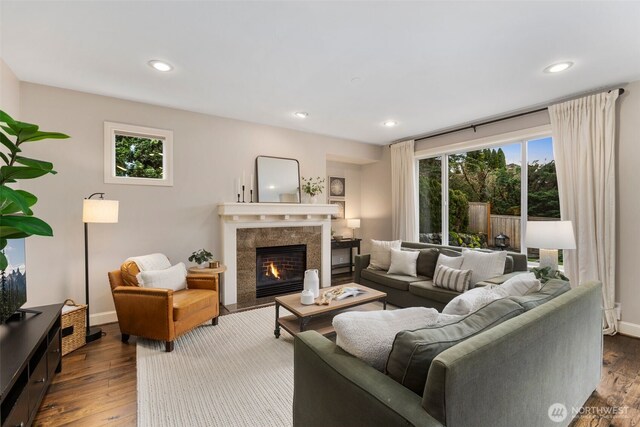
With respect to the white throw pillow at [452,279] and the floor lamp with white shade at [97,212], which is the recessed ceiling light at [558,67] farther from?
the floor lamp with white shade at [97,212]

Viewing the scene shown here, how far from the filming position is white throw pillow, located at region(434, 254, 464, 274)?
3.49 meters

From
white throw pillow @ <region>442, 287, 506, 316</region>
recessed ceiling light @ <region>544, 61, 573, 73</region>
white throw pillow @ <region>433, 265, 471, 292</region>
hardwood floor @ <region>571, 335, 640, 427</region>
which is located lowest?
hardwood floor @ <region>571, 335, 640, 427</region>

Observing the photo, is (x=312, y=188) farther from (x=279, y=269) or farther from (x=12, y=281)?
(x=12, y=281)

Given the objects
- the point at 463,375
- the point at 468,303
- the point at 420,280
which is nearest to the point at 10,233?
the point at 463,375

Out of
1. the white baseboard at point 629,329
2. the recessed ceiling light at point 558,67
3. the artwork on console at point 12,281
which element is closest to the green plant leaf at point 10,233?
the artwork on console at point 12,281

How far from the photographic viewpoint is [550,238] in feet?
8.73

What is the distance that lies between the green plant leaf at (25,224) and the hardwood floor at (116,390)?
137 centimetres

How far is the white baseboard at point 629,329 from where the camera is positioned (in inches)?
116

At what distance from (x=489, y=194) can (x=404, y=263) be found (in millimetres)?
1707

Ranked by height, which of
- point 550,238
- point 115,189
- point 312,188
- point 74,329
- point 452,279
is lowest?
point 74,329

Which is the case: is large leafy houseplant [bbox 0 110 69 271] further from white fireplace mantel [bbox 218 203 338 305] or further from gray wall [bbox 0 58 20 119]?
white fireplace mantel [bbox 218 203 338 305]

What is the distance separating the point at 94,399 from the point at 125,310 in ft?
2.80

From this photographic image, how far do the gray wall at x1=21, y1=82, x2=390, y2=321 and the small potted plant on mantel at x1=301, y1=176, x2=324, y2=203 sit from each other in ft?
2.76

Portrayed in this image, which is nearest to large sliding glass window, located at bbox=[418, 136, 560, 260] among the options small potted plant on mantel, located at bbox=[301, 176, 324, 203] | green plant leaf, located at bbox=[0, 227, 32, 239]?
small potted plant on mantel, located at bbox=[301, 176, 324, 203]
